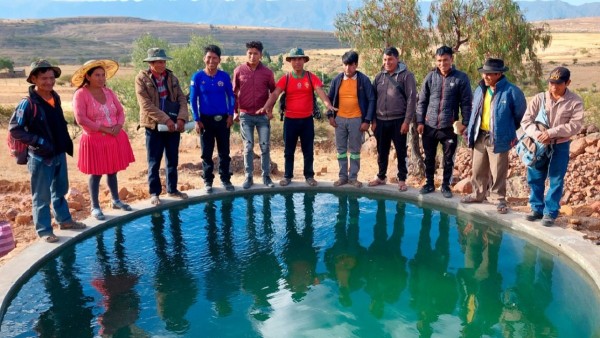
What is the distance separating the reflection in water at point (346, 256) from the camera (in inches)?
181

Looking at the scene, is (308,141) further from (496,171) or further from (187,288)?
(187,288)

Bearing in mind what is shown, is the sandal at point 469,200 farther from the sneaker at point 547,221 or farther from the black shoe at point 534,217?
the sneaker at point 547,221

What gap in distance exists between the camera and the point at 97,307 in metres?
4.18

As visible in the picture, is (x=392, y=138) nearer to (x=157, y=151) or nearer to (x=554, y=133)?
(x=554, y=133)

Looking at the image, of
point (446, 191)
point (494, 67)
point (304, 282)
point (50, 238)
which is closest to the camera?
point (304, 282)

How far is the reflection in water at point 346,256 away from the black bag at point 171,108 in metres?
2.36

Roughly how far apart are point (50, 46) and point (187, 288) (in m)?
86.3

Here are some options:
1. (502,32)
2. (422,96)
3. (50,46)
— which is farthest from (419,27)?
(50,46)

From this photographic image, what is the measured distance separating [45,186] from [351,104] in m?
3.73

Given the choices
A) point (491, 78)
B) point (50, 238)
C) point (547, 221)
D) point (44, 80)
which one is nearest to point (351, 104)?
point (491, 78)

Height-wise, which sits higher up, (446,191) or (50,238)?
(446,191)

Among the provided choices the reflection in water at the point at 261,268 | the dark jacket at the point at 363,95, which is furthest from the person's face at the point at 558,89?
the reflection in water at the point at 261,268

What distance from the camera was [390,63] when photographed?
6520 mm

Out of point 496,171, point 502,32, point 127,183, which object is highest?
point 502,32
